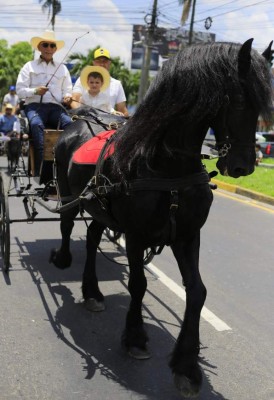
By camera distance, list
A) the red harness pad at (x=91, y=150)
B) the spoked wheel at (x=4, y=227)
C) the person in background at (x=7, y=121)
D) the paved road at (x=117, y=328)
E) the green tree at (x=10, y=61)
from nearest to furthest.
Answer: the paved road at (x=117, y=328) < the red harness pad at (x=91, y=150) < the spoked wheel at (x=4, y=227) < the person in background at (x=7, y=121) < the green tree at (x=10, y=61)

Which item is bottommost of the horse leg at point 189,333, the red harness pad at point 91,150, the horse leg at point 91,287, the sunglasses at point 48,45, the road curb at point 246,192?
the road curb at point 246,192

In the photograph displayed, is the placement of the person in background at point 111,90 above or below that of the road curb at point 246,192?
above

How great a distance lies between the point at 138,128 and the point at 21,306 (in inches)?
87.5

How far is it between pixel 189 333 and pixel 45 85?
390 cm

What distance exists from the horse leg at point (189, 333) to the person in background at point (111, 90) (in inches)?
115

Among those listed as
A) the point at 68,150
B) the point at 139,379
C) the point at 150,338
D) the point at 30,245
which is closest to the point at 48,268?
the point at 30,245

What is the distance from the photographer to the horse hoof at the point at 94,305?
4.81m

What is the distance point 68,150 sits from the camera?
512 centimetres

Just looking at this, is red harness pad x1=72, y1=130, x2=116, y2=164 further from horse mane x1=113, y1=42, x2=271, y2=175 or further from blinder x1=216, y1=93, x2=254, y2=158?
blinder x1=216, y1=93, x2=254, y2=158

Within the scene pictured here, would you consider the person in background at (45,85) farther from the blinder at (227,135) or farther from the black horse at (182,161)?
the blinder at (227,135)

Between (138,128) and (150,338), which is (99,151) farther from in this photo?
(150,338)

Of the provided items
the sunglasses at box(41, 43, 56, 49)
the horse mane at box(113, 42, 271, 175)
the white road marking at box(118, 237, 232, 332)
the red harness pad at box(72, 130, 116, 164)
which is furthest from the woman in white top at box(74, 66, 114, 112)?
the horse mane at box(113, 42, 271, 175)

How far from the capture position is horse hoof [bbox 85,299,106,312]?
4.81 metres

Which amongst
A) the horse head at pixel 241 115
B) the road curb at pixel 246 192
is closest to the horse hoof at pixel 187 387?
the horse head at pixel 241 115
